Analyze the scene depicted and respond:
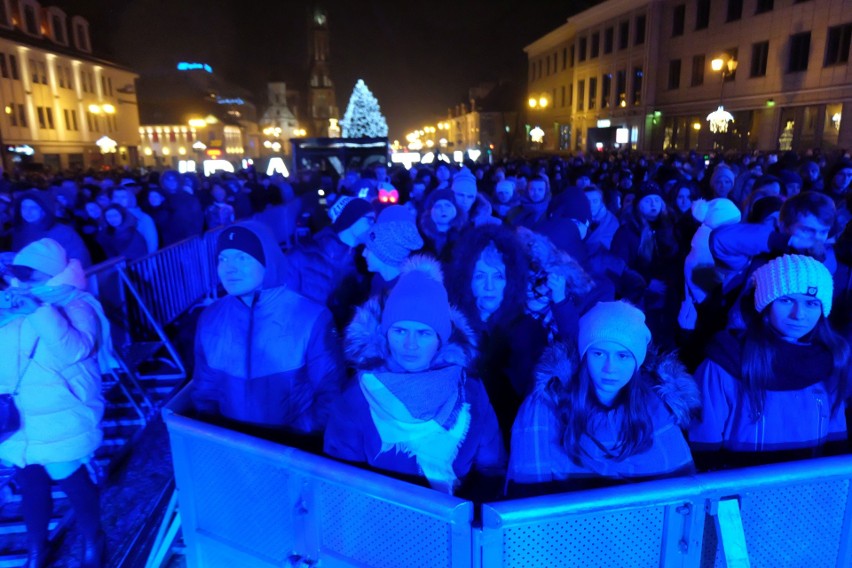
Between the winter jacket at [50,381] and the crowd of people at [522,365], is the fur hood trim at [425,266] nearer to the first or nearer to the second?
the crowd of people at [522,365]

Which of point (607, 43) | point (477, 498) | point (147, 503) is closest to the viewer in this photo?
point (477, 498)

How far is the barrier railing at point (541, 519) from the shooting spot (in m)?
1.81

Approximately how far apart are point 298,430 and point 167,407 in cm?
64

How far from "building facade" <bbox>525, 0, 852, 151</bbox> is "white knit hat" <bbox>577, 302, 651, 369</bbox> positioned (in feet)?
85.7

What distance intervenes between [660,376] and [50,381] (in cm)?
305

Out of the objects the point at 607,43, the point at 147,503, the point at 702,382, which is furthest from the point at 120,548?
the point at 607,43

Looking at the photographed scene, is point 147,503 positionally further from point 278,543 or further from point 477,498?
point 477,498

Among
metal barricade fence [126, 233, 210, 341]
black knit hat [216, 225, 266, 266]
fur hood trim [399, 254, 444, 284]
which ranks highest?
black knit hat [216, 225, 266, 266]

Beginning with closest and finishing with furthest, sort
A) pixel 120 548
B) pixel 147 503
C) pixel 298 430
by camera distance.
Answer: pixel 298 430 < pixel 120 548 < pixel 147 503

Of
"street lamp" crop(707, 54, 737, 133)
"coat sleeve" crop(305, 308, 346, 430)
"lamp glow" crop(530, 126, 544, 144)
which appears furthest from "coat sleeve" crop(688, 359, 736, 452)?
"lamp glow" crop(530, 126, 544, 144)

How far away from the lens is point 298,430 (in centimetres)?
292

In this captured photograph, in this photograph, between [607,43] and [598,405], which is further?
[607,43]

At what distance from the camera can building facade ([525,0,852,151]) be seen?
82.5 ft

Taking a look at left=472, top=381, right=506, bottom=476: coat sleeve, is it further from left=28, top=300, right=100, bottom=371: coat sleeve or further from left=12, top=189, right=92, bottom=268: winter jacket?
left=12, top=189, right=92, bottom=268: winter jacket
